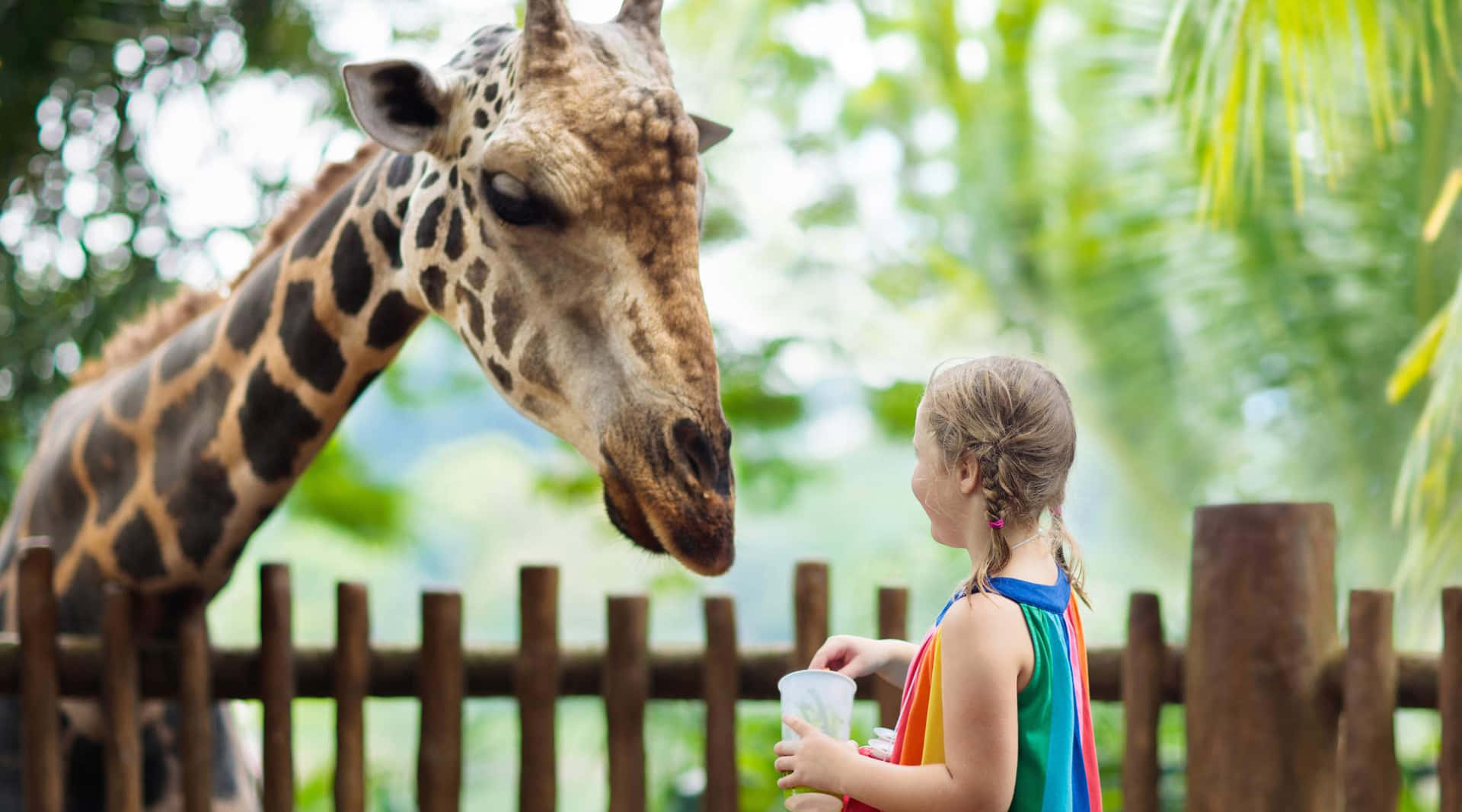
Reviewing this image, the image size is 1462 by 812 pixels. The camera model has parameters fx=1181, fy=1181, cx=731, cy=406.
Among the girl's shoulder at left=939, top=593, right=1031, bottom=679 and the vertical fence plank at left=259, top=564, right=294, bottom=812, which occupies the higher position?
the girl's shoulder at left=939, top=593, right=1031, bottom=679

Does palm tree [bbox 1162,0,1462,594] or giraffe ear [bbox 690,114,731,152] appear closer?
giraffe ear [bbox 690,114,731,152]

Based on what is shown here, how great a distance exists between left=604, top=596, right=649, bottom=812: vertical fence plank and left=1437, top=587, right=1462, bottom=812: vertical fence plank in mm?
1437

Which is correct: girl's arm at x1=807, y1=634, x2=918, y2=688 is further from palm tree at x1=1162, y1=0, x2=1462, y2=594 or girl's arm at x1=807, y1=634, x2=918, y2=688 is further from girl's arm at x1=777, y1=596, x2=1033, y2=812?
palm tree at x1=1162, y1=0, x2=1462, y2=594

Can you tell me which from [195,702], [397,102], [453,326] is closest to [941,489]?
[453,326]

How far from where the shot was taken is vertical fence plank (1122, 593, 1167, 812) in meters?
2.24

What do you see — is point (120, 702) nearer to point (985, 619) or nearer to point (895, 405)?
point (985, 619)

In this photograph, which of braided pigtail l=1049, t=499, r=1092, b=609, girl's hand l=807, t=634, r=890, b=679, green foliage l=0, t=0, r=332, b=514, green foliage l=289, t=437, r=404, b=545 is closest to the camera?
braided pigtail l=1049, t=499, r=1092, b=609

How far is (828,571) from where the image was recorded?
244 cm

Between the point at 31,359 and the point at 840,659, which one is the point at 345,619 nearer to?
the point at 840,659

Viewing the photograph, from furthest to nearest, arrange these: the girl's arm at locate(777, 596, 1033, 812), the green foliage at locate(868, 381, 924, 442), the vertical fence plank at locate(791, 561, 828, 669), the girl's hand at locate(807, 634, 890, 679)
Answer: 1. the green foliage at locate(868, 381, 924, 442)
2. the vertical fence plank at locate(791, 561, 828, 669)
3. the girl's hand at locate(807, 634, 890, 679)
4. the girl's arm at locate(777, 596, 1033, 812)

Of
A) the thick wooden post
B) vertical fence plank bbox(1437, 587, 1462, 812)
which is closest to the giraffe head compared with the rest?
the thick wooden post

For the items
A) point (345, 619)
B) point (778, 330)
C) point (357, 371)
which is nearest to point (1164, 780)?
point (778, 330)

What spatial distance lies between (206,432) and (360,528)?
631cm

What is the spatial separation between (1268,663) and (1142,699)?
249 mm
